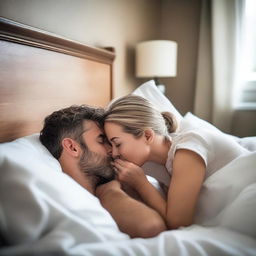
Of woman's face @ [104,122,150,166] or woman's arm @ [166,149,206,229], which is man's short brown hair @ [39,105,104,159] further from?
woman's arm @ [166,149,206,229]

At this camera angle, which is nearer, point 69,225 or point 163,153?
point 69,225

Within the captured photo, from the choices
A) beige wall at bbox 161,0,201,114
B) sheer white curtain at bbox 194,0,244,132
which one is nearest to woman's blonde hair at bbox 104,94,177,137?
sheer white curtain at bbox 194,0,244,132

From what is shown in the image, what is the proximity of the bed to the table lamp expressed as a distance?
41.0 inches

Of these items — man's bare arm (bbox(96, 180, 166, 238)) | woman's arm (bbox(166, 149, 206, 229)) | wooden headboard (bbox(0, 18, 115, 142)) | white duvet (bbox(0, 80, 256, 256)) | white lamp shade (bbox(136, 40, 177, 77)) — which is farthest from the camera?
white lamp shade (bbox(136, 40, 177, 77))

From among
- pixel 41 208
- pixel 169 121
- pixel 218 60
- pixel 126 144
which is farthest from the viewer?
pixel 218 60

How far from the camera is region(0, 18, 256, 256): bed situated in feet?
1.96

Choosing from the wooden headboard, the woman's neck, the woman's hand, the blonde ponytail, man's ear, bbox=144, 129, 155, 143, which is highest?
the wooden headboard

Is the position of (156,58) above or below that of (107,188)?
above

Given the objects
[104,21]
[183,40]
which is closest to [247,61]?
[183,40]

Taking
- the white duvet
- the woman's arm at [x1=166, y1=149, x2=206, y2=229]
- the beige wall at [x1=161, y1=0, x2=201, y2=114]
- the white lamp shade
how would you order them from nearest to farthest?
the white duvet, the woman's arm at [x1=166, y1=149, x2=206, y2=229], the white lamp shade, the beige wall at [x1=161, y1=0, x2=201, y2=114]

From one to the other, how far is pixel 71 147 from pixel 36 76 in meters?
0.35

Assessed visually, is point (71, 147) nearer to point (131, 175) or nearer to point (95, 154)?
point (95, 154)

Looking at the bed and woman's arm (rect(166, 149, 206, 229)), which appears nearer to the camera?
the bed

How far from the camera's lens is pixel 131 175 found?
100cm
